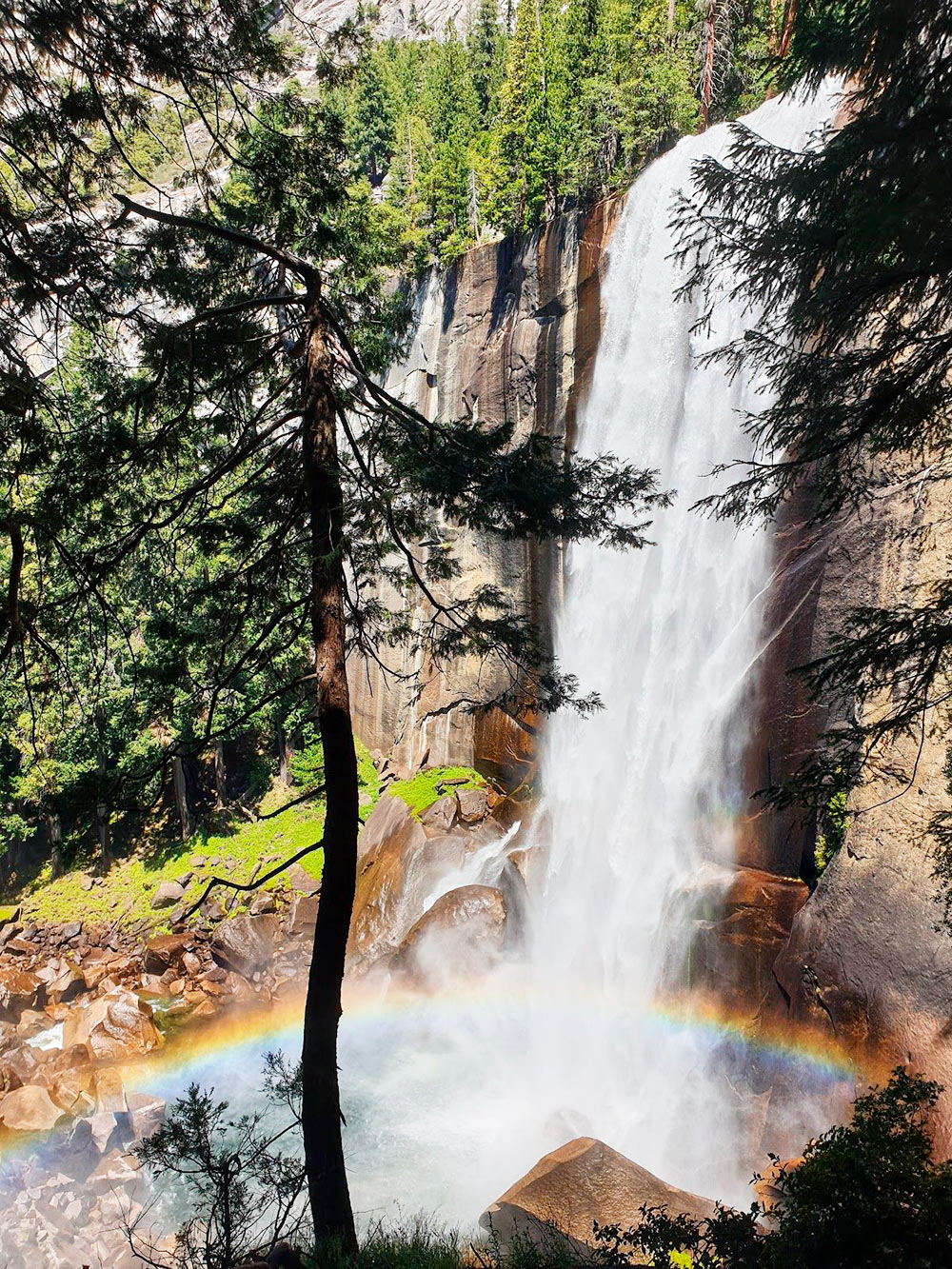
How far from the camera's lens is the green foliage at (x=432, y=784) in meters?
19.7

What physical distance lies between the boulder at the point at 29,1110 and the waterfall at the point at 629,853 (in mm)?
4413

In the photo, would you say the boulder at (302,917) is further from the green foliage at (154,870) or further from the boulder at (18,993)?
the boulder at (18,993)

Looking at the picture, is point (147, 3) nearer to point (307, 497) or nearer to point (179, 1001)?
point (307, 497)

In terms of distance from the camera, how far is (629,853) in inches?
559

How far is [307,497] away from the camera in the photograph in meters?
5.76

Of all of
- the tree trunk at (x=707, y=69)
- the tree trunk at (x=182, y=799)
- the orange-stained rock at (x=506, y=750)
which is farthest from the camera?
the tree trunk at (x=182, y=799)

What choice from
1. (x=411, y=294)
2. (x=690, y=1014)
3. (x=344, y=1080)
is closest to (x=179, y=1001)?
(x=344, y=1080)

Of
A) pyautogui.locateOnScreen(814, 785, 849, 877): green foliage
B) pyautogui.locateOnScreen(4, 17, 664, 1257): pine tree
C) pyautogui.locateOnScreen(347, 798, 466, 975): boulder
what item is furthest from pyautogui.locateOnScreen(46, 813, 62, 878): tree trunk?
pyautogui.locateOnScreen(814, 785, 849, 877): green foliage

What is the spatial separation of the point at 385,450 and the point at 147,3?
3.00 metres

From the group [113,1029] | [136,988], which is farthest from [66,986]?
[113,1029]

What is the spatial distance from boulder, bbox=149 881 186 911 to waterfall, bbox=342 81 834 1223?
8.40m

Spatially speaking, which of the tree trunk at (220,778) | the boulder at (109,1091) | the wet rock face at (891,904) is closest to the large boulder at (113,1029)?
the boulder at (109,1091)

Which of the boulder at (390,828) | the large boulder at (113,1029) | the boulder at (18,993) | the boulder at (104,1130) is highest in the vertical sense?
the boulder at (390,828)

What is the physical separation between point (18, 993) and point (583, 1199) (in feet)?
47.5
